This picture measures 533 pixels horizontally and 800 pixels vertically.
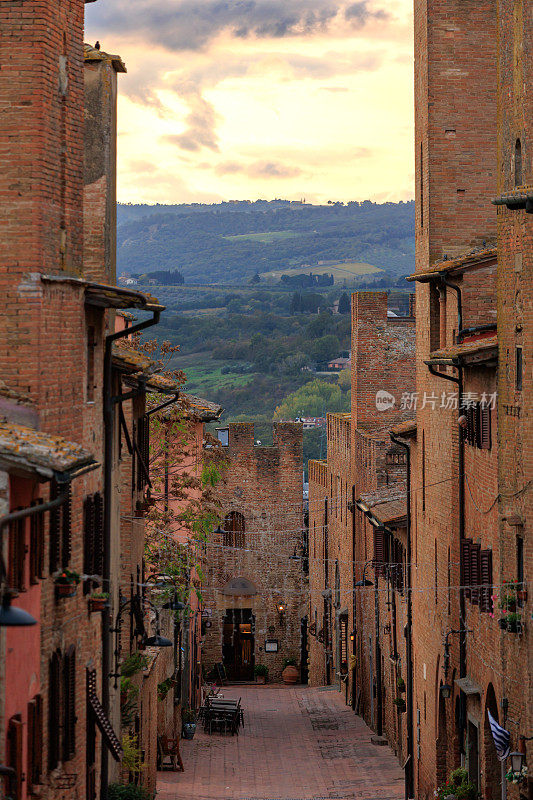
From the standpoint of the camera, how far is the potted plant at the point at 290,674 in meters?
52.3

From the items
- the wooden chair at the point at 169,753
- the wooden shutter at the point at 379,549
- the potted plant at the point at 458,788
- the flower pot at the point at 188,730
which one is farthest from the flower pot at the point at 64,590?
the flower pot at the point at 188,730

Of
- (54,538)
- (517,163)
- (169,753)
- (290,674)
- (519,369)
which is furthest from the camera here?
(290,674)

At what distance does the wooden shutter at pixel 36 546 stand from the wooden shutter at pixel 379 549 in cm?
2116

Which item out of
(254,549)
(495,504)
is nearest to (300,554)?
(254,549)

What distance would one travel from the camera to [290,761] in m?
33.3

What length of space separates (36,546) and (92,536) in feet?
13.1

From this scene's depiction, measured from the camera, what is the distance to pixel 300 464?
53500 millimetres

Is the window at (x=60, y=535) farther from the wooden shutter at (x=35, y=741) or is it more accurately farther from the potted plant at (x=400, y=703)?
the potted plant at (x=400, y=703)

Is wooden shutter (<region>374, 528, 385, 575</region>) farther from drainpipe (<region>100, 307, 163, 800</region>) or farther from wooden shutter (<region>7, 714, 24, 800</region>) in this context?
wooden shutter (<region>7, 714, 24, 800</region>)

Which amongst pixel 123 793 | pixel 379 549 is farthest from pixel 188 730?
pixel 123 793

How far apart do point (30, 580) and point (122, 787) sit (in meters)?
7.71

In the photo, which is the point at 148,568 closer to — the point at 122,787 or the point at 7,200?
the point at 122,787

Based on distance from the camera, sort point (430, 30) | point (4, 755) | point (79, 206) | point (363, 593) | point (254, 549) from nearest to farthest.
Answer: point (4, 755) → point (79, 206) → point (430, 30) → point (363, 593) → point (254, 549)

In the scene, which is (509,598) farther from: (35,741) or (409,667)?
(409,667)
